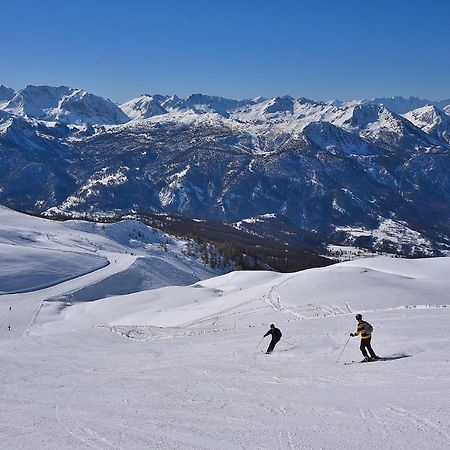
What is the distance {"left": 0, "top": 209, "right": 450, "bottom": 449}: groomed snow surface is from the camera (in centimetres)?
1346

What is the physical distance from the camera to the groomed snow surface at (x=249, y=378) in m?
13.5

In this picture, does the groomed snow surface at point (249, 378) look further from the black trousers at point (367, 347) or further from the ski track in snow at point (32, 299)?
the ski track in snow at point (32, 299)

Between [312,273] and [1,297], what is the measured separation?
141 ft

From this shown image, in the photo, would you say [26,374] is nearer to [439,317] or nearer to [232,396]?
[232,396]

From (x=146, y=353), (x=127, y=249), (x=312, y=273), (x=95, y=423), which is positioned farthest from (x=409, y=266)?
(x=127, y=249)

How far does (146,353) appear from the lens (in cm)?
3003

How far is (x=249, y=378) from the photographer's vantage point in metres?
20.5

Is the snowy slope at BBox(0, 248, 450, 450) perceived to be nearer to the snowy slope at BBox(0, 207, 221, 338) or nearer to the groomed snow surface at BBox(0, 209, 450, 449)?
the groomed snow surface at BBox(0, 209, 450, 449)

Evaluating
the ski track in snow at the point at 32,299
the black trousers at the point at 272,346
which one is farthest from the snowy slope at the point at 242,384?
the ski track in snow at the point at 32,299

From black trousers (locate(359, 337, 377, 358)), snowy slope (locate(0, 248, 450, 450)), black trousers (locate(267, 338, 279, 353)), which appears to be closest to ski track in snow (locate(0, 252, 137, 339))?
snowy slope (locate(0, 248, 450, 450))

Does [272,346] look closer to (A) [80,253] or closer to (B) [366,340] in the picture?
(B) [366,340]

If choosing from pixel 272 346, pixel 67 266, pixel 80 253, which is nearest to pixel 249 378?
pixel 272 346

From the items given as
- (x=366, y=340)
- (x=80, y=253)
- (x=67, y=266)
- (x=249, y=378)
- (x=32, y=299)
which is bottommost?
(x=32, y=299)

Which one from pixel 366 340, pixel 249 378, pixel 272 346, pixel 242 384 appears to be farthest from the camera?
pixel 272 346
